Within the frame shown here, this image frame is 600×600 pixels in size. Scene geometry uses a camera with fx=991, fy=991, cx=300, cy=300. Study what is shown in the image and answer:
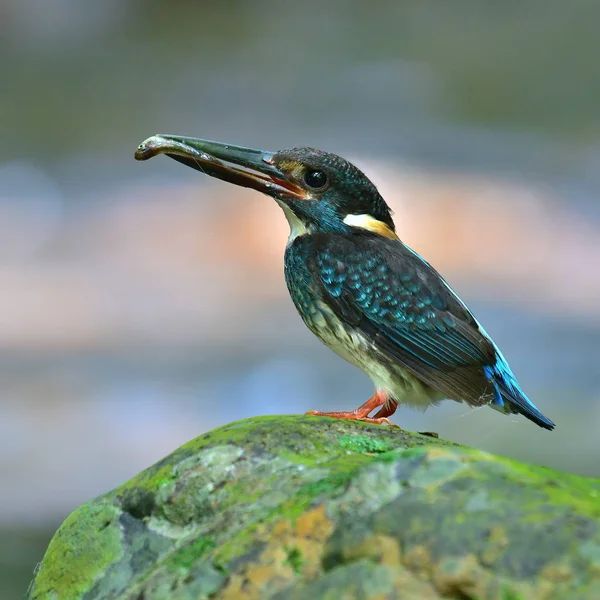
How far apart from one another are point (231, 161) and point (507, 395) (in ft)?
4.46

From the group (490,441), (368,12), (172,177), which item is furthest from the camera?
(368,12)

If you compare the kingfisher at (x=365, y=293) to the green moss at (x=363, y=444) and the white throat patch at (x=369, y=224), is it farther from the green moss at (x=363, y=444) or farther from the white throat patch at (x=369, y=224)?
the green moss at (x=363, y=444)

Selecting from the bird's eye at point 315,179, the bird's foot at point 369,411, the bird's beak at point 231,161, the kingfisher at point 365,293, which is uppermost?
the bird's beak at point 231,161

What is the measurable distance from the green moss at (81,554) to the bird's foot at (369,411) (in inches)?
29.2

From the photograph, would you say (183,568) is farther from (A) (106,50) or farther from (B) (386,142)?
(A) (106,50)

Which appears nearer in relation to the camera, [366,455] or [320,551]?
[320,551]

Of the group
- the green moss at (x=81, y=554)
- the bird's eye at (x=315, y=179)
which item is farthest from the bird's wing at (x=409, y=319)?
the green moss at (x=81, y=554)

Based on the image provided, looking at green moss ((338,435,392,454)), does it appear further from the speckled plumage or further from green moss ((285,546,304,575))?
the speckled plumage

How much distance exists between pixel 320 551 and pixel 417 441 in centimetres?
95

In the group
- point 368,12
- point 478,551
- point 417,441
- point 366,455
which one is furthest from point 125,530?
point 368,12

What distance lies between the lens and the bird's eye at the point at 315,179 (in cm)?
376

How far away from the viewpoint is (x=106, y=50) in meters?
13.2

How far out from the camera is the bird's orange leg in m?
3.20

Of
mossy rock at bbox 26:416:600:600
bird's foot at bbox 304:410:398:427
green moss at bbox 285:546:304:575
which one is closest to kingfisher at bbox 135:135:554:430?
bird's foot at bbox 304:410:398:427
